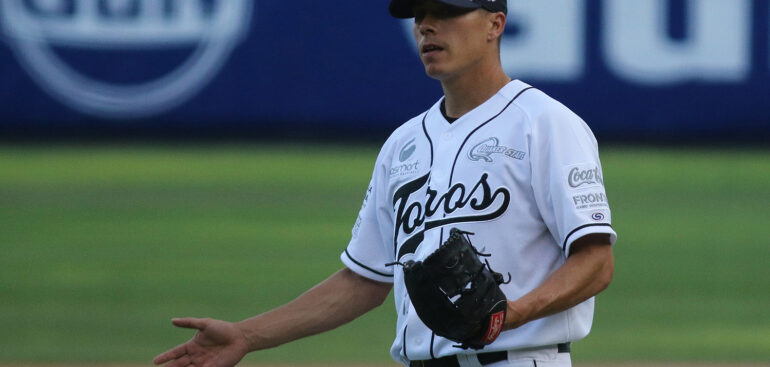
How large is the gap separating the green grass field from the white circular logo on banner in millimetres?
878

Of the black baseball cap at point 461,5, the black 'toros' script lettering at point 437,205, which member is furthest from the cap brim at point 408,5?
the black 'toros' script lettering at point 437,205

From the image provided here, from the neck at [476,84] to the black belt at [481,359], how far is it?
0.68m

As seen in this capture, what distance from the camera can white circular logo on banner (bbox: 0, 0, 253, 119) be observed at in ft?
44.9

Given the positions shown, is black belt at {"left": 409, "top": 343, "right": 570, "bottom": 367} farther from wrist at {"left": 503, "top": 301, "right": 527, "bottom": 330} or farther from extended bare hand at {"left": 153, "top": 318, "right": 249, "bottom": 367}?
extended bare hand at {"left": 153, "top": 318, "right": 249, "bottom": 367}

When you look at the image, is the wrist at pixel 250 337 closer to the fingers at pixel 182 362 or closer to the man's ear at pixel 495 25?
the fingers at pixel 182 362

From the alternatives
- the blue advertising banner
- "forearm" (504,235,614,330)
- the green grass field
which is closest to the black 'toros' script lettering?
"forearm" (504,235,614,330)

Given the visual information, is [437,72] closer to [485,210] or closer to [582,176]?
[485,210]

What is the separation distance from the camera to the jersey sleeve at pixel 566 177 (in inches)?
124

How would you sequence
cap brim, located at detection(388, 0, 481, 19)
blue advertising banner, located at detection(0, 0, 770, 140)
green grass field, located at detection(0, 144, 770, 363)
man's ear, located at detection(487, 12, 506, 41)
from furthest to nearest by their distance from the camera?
blue advertising banner, located at detection(0, 0, 770, 140) → green grass field, located at detection(0, 144, 770, 363) → man's ear, located at detection(487, 12, 506, 41) → cap brim, located at detection(388, 0, 481, 19)

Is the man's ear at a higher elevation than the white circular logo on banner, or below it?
below

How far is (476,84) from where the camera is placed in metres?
3.52

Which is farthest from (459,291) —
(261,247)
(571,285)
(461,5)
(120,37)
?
(120,37)

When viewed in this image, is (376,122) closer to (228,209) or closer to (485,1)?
(228,209)

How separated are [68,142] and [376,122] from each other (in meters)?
3.47
